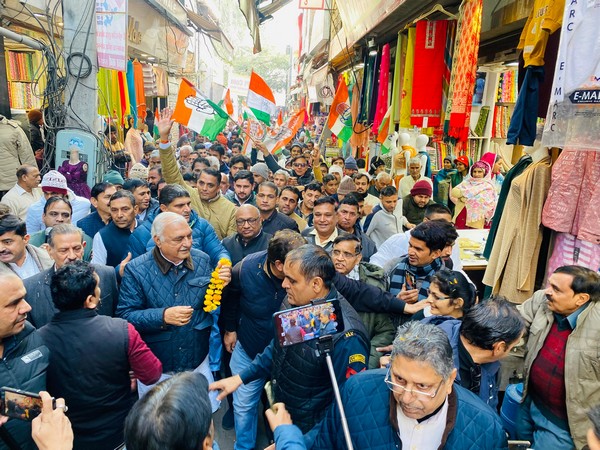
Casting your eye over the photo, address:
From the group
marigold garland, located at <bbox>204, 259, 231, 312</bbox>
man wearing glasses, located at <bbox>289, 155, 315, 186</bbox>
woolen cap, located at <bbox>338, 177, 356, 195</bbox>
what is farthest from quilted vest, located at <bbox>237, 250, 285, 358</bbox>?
man wearing glasses, located at <bbox>289, 155, 315, 186</bbox>

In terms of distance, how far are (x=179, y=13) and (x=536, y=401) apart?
67.3ft

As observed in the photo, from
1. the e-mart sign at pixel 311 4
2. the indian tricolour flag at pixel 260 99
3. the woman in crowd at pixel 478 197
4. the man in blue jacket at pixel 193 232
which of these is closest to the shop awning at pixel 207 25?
the e-mart sign at pixel 311 4

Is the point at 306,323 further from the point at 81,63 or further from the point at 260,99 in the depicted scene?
the point at 260,99

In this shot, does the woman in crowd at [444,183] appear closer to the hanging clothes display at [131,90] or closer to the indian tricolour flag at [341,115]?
the indian tricolour flag at [341,115]

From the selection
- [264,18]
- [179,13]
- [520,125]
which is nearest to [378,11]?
[520,125]

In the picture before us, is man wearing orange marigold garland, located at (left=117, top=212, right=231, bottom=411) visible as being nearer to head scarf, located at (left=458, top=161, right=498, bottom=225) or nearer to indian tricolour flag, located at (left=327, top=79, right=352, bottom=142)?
head scarf, located at (left=458, top=161, right=498, bottom=225)

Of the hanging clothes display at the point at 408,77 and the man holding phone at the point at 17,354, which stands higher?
the hanging clothes display at the point at 408,77

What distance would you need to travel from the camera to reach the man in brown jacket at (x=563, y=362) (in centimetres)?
279

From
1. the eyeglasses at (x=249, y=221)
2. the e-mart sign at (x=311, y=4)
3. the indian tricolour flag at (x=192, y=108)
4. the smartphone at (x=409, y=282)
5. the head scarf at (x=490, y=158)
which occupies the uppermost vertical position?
the e-mart sign at (x=311, y=4)

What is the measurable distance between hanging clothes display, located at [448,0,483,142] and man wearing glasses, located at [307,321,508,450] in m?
3.89

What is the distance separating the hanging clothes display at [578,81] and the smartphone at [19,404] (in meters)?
3.47

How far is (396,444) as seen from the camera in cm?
186

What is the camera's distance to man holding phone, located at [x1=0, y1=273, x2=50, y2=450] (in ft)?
7.06

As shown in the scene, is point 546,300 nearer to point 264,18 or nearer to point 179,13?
point 264,18
